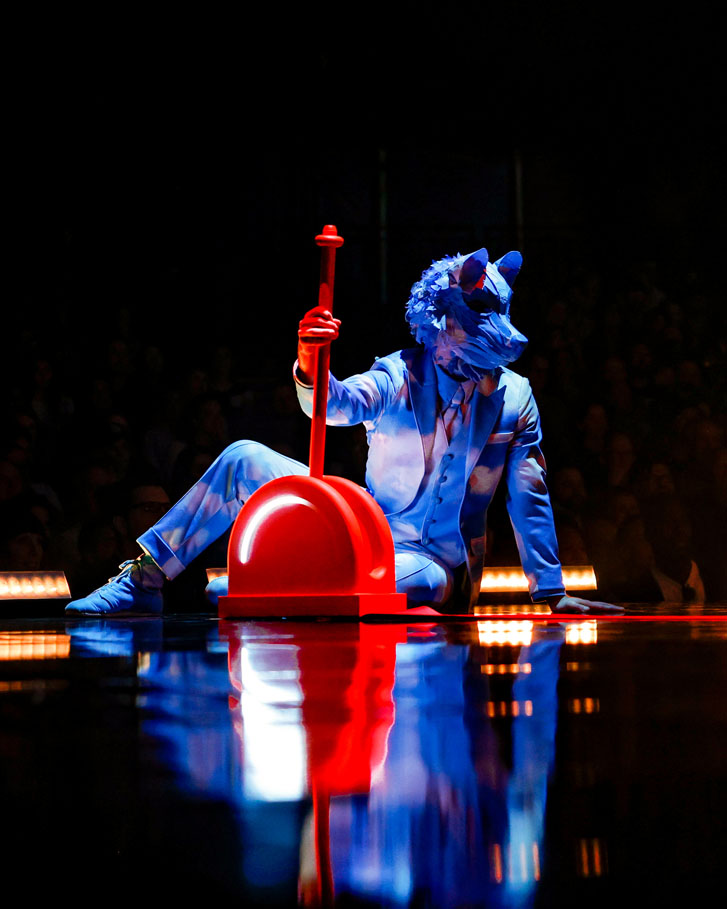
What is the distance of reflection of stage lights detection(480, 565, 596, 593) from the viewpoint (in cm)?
409

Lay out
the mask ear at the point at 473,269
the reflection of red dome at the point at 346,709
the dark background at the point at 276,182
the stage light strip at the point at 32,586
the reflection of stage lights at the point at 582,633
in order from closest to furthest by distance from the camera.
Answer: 1. the reflection of red dome at the point at 346,709
2. the reflection of stage lights at the point at 582,633
3. the mask ear at the point at 473,269
4. the stage light strip at the point at 32,586
5. the dark background at the point at 276,182

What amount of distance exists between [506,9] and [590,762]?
5.13 metres

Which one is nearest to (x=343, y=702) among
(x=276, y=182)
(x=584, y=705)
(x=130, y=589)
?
(x=584, y=705)

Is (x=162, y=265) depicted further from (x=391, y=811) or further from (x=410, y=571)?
(x=391, y=811)

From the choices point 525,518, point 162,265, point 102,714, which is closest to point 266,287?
point 162,265

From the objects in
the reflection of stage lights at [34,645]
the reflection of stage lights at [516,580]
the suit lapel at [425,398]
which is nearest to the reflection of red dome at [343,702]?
the reflection of stage lights at [34,645]

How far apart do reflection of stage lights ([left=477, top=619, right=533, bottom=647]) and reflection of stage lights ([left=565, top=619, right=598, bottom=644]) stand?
0.20 feet

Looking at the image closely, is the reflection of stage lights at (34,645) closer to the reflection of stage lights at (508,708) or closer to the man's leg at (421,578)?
the reflection of stage lights at (508,708)

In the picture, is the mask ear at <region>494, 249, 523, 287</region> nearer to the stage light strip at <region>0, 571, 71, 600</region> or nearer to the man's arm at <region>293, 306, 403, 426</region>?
the man's arm at <region>293, 306, 403, 426</region>

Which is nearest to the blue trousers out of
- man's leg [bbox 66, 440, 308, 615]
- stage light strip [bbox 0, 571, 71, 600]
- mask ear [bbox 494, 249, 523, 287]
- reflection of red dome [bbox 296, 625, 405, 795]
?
man's leg [bbox 66, 440, 308, 615]

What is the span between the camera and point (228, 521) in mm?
2561

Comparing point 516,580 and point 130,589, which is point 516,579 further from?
point 130,589

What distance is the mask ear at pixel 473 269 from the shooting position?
2391 mm

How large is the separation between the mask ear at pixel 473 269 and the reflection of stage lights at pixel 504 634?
0.82 meters
